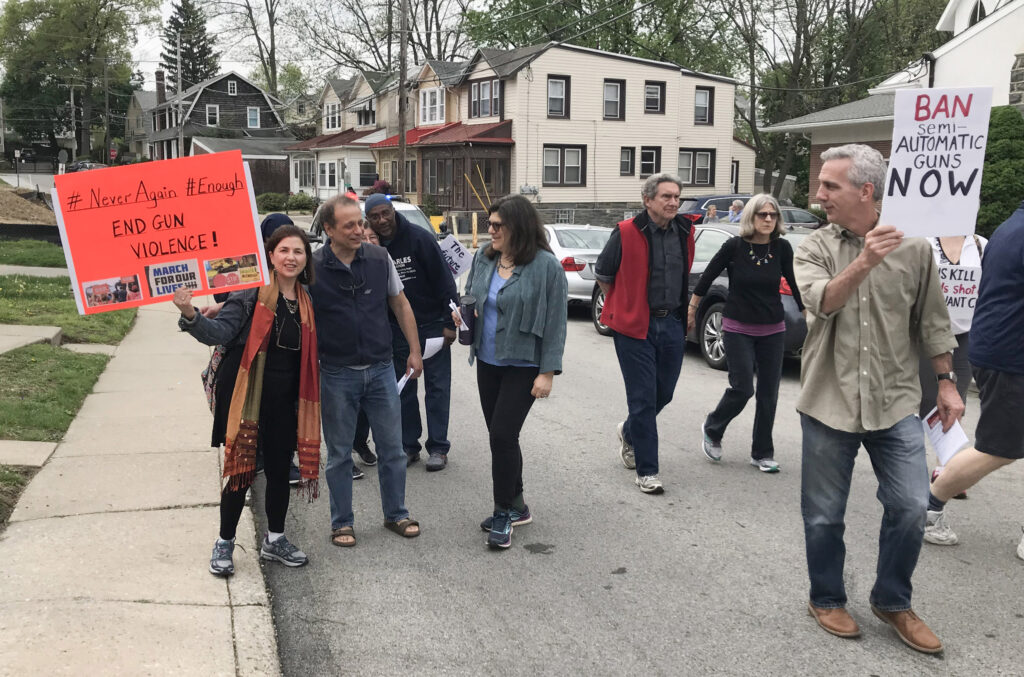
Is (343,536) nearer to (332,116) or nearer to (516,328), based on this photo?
(516,328)

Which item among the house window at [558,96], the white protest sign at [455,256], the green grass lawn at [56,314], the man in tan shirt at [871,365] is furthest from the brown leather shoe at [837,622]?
the house window at [558,96]

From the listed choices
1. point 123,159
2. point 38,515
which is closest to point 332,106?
point 123,159

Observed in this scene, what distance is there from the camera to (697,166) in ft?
152

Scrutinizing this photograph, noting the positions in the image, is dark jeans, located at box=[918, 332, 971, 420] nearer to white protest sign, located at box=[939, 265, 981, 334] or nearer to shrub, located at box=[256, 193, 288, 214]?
white protest sign, located at box=[939, 265, 981, 334]

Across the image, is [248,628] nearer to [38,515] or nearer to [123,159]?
[38,515]

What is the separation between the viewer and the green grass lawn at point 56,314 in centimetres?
1188

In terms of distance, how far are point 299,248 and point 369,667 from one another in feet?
6.33

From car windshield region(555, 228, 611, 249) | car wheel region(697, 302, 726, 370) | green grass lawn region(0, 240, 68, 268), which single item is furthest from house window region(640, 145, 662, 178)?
car wheel region(697, 302, 726, 370)

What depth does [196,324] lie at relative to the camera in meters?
4.20

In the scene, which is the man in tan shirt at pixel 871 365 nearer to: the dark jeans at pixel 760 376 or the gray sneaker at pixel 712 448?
the dark jeans at pixel 760 376

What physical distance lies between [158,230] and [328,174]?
5492cm

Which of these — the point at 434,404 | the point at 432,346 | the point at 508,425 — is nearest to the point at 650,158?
the point at 434,404

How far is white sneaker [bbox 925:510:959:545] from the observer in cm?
521

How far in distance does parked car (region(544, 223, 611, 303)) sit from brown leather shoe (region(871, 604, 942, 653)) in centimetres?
1048
